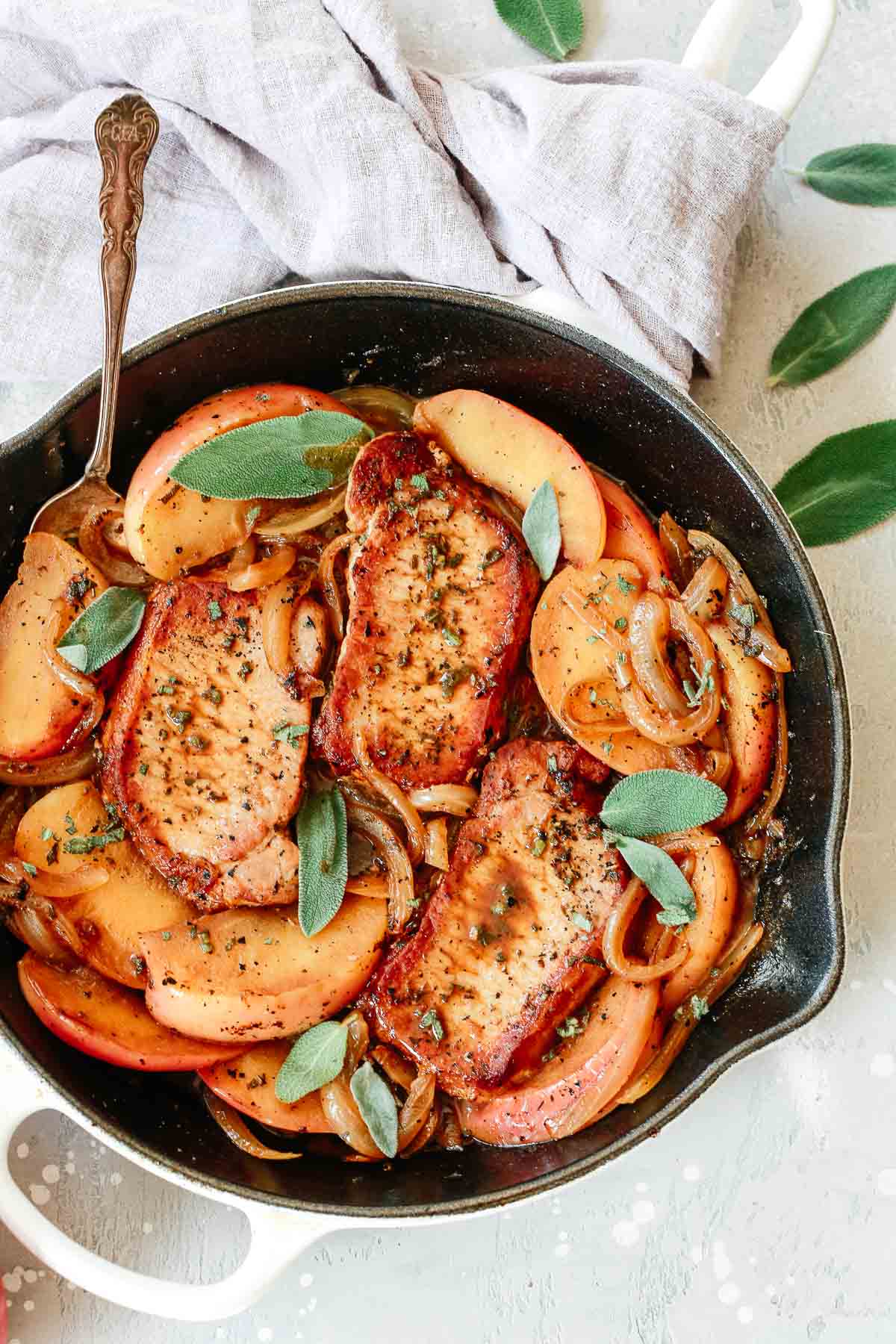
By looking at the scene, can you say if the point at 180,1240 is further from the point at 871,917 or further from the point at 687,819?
the point at 871,917

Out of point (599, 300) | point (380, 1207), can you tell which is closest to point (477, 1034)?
point (380, 1207)

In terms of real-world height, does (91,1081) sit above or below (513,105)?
below

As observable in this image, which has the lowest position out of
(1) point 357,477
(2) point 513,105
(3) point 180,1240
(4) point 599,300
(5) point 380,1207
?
(3) point 180,1240

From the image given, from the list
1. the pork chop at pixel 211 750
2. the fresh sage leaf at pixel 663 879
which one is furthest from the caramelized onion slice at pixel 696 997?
the pork chop at pixel 211 750

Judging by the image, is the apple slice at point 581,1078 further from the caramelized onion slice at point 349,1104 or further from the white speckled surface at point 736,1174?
the white speckled surface at point 736,1174

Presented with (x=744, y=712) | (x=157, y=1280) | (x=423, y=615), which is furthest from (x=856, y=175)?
(x=157, y=1280)

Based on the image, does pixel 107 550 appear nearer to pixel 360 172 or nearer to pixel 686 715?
pixel 360 172

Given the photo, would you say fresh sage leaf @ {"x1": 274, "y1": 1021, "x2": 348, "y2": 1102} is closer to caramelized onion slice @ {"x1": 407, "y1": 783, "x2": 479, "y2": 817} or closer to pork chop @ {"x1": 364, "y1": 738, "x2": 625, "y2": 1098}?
pork chop @ {"x1": 364, "y1": 738, "x2": 625, "y2": 1098}
